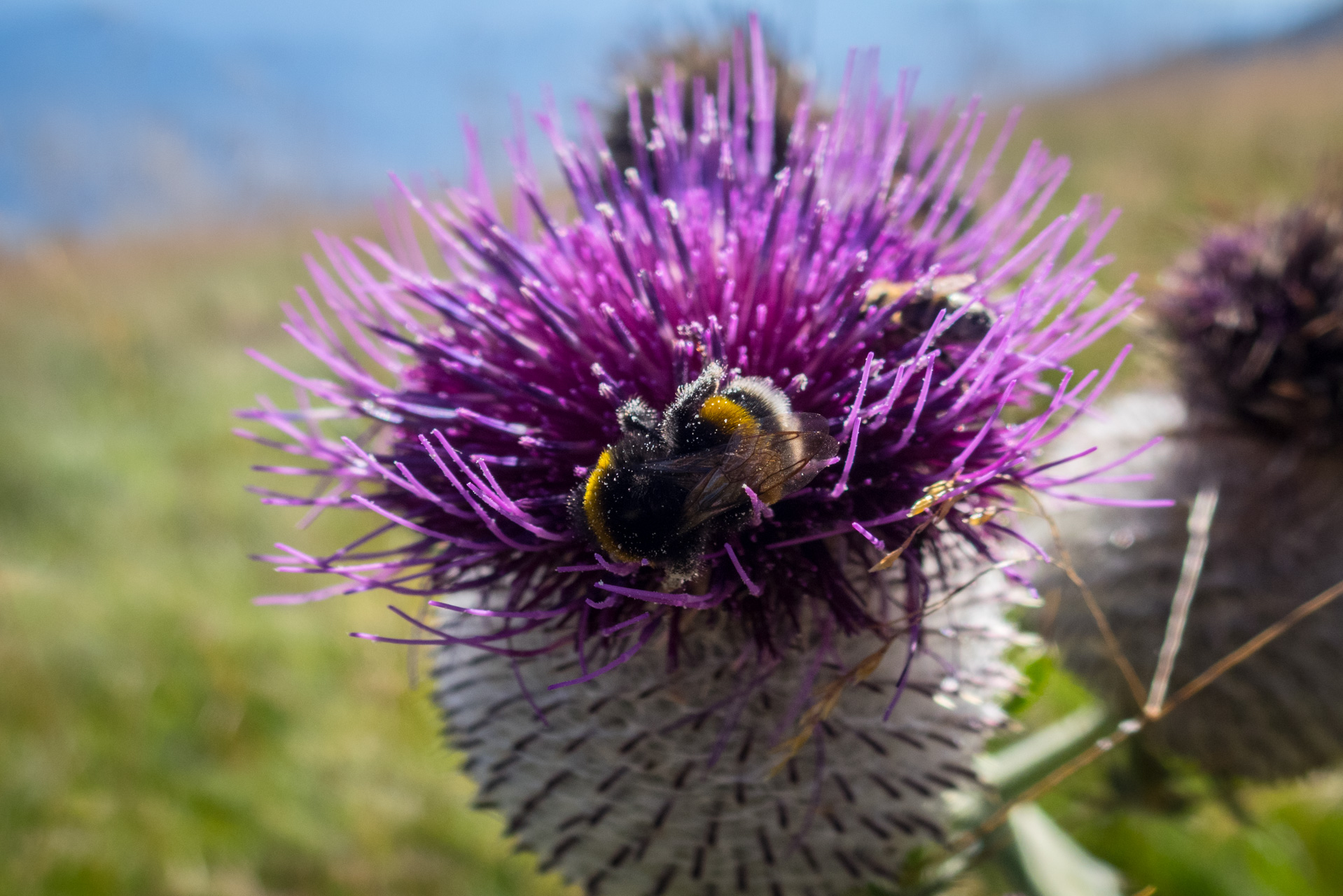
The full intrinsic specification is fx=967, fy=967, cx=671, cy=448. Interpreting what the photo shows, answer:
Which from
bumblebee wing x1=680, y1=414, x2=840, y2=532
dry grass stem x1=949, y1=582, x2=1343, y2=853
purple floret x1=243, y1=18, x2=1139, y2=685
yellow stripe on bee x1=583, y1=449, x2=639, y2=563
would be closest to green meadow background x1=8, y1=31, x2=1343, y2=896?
dry grass stem x1=949, y1=582, x2=1343, y2=853

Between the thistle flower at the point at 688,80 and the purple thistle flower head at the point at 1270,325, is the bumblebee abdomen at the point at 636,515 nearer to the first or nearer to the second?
the thistle flower at the point at 688,80

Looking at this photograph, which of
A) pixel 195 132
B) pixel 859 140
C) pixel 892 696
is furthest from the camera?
pixel 195 132

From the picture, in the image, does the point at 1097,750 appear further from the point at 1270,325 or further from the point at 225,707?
the point at 225,707

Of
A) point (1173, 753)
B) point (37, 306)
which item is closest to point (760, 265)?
point (1173, 753)

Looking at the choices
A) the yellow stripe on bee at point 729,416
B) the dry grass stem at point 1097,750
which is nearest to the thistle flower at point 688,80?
the yellow stripe on bee at point 729,416

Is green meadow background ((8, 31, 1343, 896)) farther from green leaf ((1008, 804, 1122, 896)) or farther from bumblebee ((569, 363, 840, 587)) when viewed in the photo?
bumblebee ((569, 363, 840, 587))

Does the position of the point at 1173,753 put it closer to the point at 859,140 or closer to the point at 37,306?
the point at 859,140
